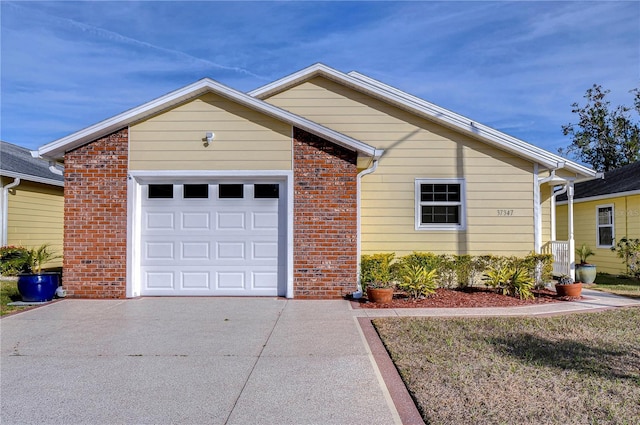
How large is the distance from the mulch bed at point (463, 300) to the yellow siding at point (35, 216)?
1160 cm

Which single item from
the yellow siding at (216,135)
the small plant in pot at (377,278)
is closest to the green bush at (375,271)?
the small plant in pot at (377,278)

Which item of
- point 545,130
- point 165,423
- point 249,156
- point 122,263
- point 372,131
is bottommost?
point 165,423

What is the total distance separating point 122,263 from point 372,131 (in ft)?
21.7

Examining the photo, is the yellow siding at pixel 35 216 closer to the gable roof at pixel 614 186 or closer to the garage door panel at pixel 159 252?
the garage door panel at pixel 159 252

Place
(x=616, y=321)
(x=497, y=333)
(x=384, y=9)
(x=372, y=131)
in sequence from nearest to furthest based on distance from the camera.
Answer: (x=497, y=333), (x=616, y=321), (x=384, y=9), (x=372, y=131)

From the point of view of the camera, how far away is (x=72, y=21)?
1173 centimetres

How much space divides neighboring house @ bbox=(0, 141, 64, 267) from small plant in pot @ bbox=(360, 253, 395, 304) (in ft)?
30.8

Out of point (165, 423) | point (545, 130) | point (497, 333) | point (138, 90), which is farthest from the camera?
point (545, 130)

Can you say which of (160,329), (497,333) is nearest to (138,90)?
(160,329)

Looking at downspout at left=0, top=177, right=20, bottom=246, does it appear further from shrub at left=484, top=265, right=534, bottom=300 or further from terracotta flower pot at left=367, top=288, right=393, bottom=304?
shrub at left=484, top=265, right=534, bottom=300

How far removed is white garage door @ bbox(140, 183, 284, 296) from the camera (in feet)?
31.6

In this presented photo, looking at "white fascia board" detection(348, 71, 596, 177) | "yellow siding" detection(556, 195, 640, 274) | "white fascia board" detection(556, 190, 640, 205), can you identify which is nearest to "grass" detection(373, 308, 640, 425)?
"white fascia board" detection(348, 71, 596, 177)

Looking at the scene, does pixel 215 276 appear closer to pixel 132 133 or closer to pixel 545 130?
pixel 132 133

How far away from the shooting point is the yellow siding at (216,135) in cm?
954
